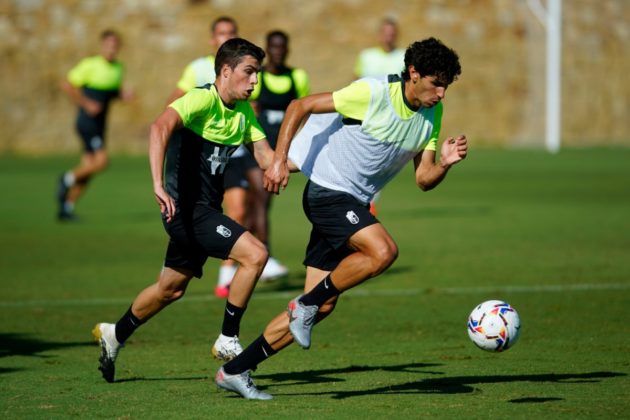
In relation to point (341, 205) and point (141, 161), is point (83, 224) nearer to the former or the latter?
point (341, 205)

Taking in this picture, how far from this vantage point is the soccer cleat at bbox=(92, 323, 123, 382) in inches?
301

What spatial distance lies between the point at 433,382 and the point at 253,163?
5377 mm

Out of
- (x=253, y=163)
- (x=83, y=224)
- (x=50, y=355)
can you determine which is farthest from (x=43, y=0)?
(x=50, y=355)

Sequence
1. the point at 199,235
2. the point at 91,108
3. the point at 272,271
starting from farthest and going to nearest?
the point at 91,108
the point at 272,271
the point at 199,235

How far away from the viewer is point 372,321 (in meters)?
10.1

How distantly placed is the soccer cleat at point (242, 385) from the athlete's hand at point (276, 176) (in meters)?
1.10

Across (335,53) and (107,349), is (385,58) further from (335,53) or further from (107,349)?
(335,53)

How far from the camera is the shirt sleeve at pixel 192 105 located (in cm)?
753

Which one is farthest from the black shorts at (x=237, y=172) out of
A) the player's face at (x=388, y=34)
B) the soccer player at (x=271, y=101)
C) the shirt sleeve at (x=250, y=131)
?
the player's face at (x=388, y=34)

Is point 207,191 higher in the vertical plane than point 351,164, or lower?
lower

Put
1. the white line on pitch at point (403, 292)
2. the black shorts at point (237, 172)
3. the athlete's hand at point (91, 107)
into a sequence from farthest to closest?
A: 1. the athlete's hand at point (91, 107)
2. the black shorts at point (237, 172)
3. the white line on pitch at point (403, 292)

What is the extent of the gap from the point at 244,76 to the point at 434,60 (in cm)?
121

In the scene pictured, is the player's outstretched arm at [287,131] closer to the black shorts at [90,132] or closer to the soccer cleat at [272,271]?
the soccer cleat at [272,271]

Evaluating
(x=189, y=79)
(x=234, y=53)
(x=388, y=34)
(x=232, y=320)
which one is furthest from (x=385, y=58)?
(x=232, y=320)
